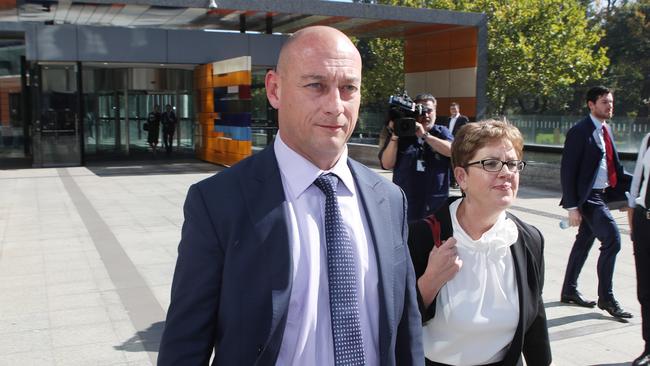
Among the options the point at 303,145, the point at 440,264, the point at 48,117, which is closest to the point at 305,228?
the point at 303,145

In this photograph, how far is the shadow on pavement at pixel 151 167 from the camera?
18.1 metres

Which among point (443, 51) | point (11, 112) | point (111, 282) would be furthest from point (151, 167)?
point (111, 282)

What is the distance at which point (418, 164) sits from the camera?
4762 mm

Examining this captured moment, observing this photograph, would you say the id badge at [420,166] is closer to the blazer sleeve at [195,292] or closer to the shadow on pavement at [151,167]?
the blazer sleeve at [195,292]

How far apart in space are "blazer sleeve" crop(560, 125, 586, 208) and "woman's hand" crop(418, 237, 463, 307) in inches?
136

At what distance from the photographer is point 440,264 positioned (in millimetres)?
2355

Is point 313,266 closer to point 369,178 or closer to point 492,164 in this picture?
point 369,178

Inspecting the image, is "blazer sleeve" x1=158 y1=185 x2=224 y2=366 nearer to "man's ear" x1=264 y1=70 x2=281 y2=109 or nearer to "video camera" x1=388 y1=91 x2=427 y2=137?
"man's ear" x1=264 y1=70 x2=281 y2=109

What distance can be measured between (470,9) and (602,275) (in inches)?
942

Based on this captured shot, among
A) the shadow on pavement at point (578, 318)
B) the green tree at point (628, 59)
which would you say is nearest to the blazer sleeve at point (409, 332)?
the shadow on pavement at point (578, 318)

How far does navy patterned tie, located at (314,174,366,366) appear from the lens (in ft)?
5.50

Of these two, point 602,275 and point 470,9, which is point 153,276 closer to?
point 602,275

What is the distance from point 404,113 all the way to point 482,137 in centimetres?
219

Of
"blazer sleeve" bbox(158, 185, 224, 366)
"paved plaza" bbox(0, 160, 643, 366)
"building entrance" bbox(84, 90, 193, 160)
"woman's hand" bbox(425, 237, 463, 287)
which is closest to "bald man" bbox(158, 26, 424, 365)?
"blazer sleeve" bbox(158, 185, 224, 366)
